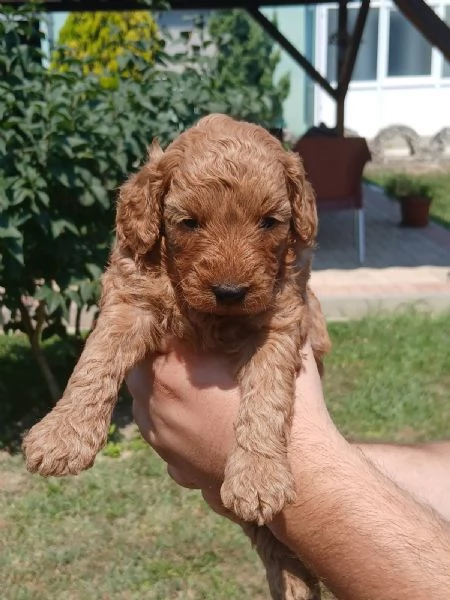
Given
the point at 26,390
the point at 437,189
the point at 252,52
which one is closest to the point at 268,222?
the point at 26,390

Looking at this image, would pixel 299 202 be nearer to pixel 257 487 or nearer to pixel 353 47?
pixel 257 487

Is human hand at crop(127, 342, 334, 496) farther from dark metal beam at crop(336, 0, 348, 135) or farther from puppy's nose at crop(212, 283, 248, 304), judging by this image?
dark metal beam at crop(336, 0, 348, 135)

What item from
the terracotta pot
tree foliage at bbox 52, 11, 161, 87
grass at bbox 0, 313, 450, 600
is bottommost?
the terracotta pot

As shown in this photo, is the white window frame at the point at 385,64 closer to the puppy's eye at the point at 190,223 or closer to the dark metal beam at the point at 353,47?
the dark metal beam at the point at 353,47

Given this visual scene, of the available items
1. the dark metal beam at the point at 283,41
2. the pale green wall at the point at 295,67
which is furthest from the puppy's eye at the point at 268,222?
the pale green wall at the point at 295,67

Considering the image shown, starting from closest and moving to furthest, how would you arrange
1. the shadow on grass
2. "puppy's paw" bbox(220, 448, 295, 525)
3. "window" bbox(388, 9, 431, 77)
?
"puppy's paw" bbox(220, 448, 295, 525), the shadow on grass, "window" bbox(388, 9, 431, 77)

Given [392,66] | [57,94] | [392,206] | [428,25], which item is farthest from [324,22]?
[57,94]

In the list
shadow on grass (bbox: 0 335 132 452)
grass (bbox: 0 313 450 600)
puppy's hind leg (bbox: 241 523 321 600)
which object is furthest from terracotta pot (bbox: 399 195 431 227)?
puppy's hind leg (bbox: 241 523 321 600)
